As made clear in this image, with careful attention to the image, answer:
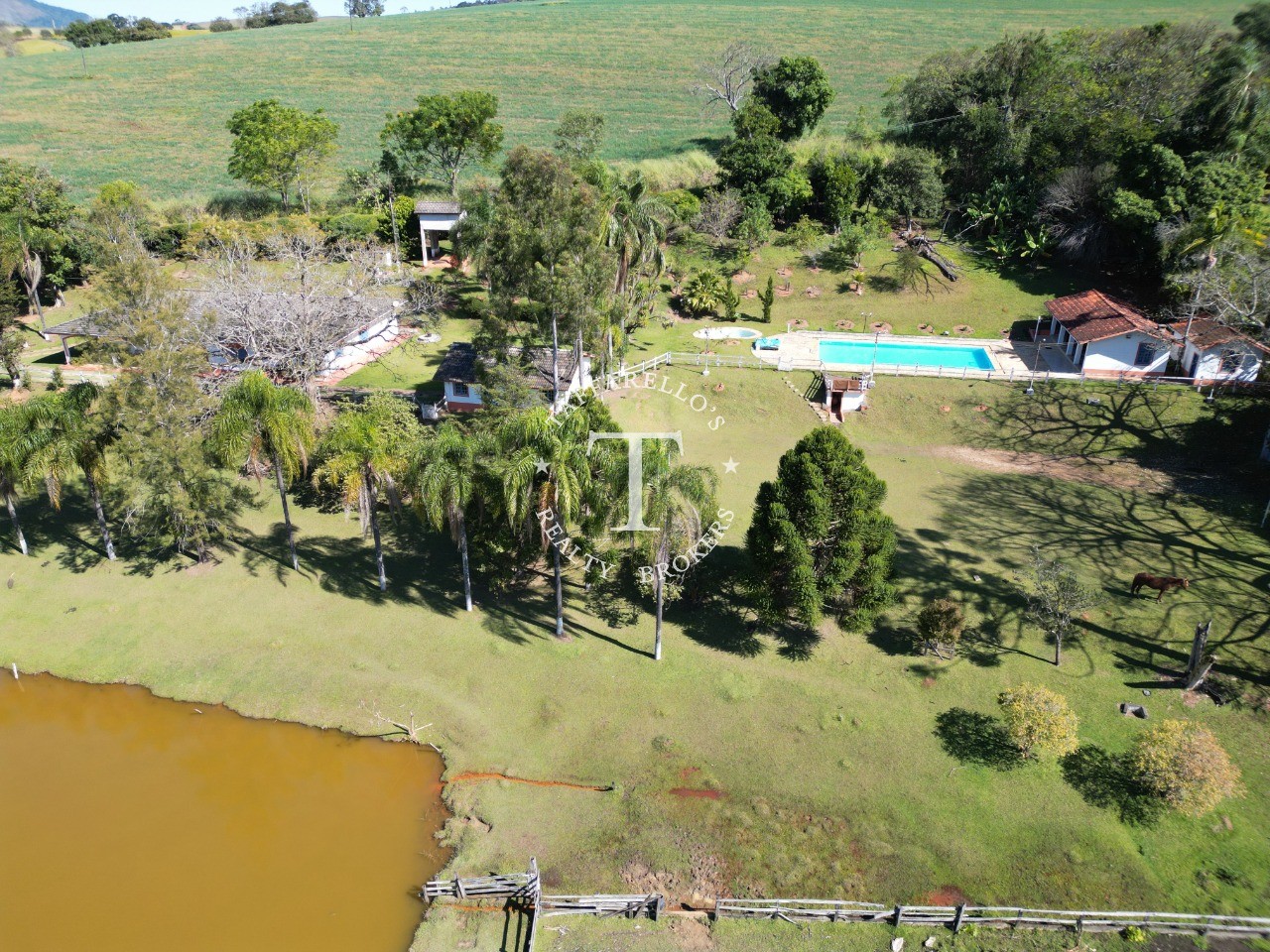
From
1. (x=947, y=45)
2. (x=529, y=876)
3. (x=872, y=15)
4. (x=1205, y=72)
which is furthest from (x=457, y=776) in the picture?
(x=872, y=15)

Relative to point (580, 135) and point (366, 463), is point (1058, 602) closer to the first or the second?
point (366, 463)

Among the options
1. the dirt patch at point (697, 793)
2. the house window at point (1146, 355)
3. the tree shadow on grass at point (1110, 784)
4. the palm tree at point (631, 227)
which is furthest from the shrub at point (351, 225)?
the tree shadow on grass at point (1110, 784)

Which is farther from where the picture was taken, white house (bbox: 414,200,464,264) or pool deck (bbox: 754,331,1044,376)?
white house (bbox: 414,200,464,264)

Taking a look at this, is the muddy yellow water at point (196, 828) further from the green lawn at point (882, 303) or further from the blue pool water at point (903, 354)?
the blue pool water at point (903, 354)

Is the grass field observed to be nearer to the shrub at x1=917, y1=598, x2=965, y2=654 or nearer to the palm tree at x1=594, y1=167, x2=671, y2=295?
the shrub at x1=917, y1=598, x2=965, y2=654

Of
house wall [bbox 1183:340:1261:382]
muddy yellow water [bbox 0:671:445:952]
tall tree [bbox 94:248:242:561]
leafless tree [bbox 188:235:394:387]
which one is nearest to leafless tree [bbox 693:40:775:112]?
leafless tree [bbox 188:235:394:387]

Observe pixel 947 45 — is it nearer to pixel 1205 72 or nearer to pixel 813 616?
pixel 1205 72

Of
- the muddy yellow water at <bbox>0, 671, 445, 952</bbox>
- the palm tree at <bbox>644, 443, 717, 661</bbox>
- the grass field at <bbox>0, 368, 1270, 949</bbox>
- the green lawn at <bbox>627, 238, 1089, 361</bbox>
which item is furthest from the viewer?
the green lawn at <bbox>627, 238, 1089, 361</bbox>

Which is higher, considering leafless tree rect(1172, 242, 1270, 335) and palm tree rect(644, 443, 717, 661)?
leafless tree rect(1172, 242, 1270, 335)
